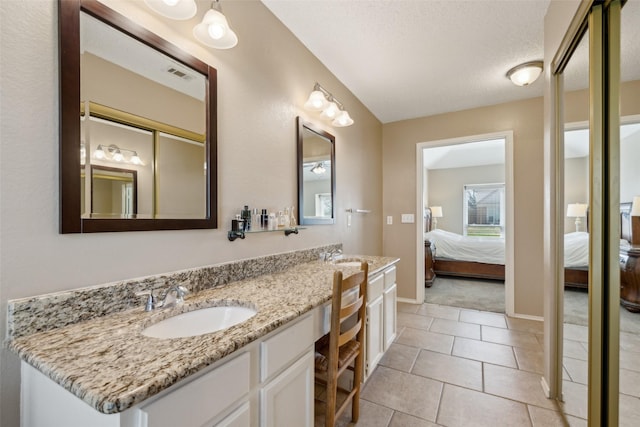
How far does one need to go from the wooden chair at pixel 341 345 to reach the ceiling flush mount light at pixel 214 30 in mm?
1216

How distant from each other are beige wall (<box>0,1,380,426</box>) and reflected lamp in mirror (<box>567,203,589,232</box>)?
1623 mm

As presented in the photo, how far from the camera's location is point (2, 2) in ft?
2.69

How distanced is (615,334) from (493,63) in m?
2.30

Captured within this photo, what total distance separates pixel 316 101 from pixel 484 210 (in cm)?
681

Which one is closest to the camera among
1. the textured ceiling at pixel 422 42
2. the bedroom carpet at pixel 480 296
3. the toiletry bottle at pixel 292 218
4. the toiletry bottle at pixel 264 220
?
the bedroom carpet at pixel 480 296

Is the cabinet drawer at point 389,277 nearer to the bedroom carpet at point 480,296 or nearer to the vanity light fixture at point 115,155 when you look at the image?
the bedroom carpet at point 480,296

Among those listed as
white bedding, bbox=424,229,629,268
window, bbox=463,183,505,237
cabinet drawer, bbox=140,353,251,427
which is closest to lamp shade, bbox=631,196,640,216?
cabinet drawer, bbox=140,353,251,427

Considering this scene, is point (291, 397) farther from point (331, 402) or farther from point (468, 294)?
point (468, 294)

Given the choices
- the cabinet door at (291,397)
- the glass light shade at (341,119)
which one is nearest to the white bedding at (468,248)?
the glass light shade at (341,119)

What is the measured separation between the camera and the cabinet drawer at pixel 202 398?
0.63 meters

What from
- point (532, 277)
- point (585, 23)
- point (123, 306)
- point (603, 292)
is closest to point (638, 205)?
point (603, 292)

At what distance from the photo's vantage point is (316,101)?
2.12 metres

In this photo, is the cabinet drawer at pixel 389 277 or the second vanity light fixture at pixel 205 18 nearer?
the second vanity light fixture at pixel 205 18

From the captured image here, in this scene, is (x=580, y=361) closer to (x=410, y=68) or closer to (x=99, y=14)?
(x=410, y=68)
